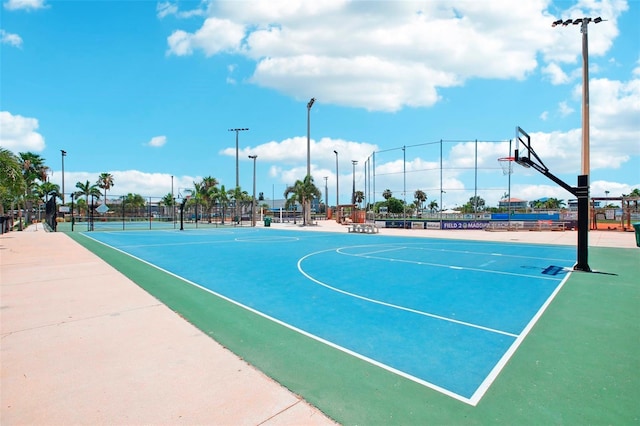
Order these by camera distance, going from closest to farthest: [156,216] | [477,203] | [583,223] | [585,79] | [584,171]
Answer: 1. [583,223]
2. [584,171]
3. [585,79]
4. [477,203]
5. [156,216]

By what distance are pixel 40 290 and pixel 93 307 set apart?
8.59 feet

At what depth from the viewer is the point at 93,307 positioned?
7047mm

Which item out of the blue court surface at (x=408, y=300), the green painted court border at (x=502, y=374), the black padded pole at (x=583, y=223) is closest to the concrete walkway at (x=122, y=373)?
the green painted court border at (x=502, y=374)

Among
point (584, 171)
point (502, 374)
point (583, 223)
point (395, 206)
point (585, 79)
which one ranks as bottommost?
point (502, 374)

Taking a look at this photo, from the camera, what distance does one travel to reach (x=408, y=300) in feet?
26.1

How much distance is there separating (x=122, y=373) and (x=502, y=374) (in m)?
4.61

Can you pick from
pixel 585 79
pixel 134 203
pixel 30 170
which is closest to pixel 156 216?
pixel 134 203

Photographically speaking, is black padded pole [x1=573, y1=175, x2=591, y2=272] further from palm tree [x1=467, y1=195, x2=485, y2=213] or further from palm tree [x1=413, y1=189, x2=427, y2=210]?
palm tree [x1=413, y1=189, x2=427, y2=210]

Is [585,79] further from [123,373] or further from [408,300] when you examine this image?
[123,373]

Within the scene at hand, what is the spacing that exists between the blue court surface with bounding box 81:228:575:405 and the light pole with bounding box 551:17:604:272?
0.86 meters

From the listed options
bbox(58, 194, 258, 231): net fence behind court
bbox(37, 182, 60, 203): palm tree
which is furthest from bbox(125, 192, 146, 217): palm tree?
bbox(37, 182, 60, 203): palm tree

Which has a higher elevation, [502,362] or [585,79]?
[585,79]

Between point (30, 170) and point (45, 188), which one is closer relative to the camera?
point (30, 170)

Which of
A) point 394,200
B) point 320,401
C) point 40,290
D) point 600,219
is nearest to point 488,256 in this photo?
point 320,401
